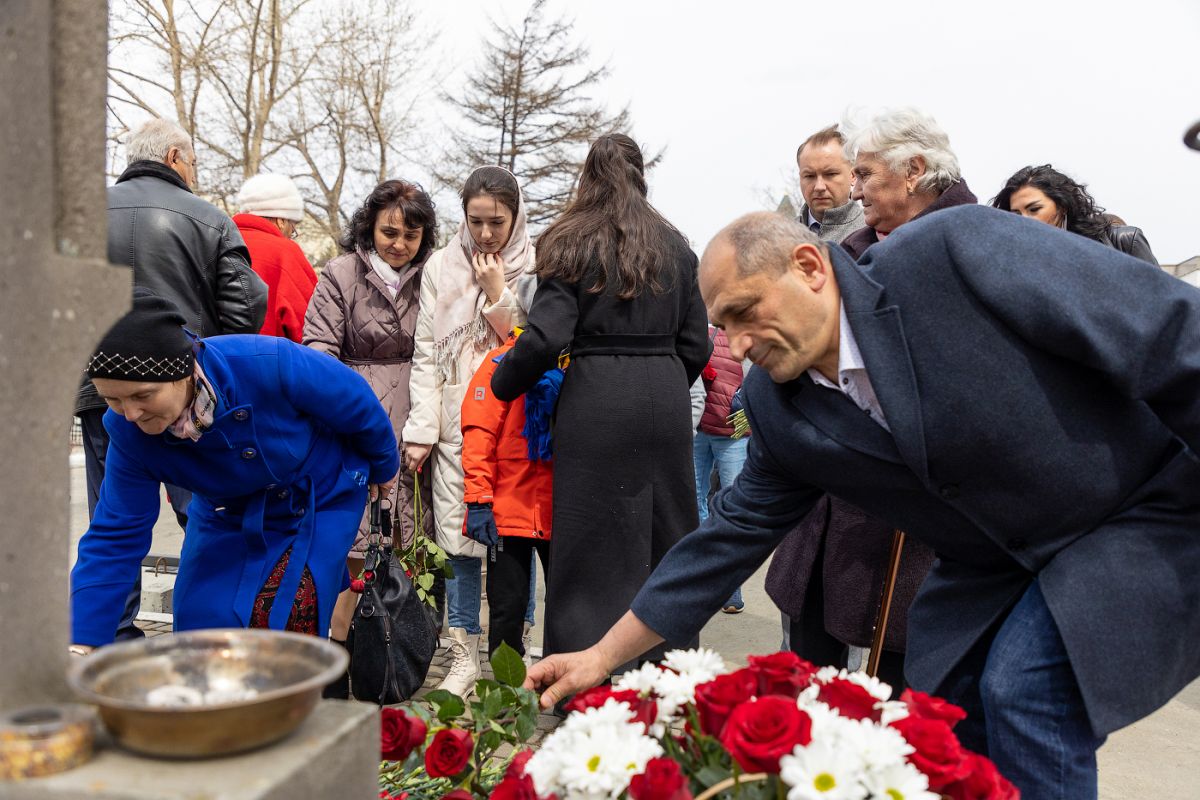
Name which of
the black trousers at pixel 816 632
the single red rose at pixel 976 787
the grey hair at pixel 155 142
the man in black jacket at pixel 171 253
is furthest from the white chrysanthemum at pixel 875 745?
the grey hair at pixel 155 142

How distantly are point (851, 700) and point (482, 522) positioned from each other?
242 centimetres

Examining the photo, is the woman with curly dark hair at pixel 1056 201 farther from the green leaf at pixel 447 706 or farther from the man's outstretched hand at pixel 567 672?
the green leaf at pixel 447 706

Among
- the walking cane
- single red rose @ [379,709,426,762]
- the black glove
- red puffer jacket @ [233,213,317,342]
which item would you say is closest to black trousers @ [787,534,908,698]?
the walking cane

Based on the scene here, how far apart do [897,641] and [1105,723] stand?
3.39 feet

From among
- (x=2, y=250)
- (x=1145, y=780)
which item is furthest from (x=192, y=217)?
(x=1145, y=780)

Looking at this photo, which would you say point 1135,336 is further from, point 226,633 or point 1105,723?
point 226,633

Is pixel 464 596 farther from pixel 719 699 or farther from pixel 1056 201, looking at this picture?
pixel 719 699

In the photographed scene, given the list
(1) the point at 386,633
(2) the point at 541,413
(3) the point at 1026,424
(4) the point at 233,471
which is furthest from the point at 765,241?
(1) the point at 386,633

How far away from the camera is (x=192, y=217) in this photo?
14.5ft

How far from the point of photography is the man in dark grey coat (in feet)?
6.33

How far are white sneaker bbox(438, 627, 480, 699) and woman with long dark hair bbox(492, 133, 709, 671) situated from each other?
654 millimetres

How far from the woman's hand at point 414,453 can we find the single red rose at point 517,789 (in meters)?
2.80

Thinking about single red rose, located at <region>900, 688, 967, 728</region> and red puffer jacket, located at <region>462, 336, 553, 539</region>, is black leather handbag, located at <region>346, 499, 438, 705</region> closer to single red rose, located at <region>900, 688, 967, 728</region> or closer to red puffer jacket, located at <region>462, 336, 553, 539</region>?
red puffer jacket, located at <region>462, 336, 553, 539</region>

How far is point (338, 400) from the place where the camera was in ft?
10.6
